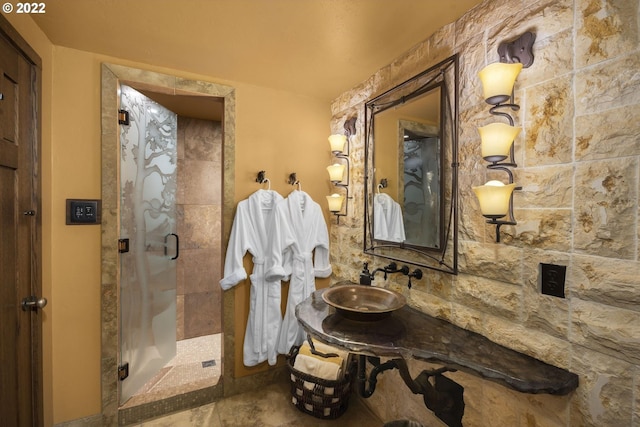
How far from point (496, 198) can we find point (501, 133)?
0.88ft

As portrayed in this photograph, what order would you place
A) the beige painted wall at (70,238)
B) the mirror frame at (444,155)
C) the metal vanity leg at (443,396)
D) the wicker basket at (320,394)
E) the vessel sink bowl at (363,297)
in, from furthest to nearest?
the wicker basket at (320,394) < the beige painted wall at (70,238) < the vessel sink bowl at (363,297) < the mirror frame at (444,155) < the metal vanity leg at (443,396)

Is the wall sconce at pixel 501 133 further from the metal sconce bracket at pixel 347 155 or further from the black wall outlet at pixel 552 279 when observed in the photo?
the metal sconce bracket at pixel 347 155

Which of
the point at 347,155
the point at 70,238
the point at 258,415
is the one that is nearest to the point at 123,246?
the point at 70,238

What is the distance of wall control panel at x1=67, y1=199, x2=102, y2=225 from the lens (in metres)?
1.87

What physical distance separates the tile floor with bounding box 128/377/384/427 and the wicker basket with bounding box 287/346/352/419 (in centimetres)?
6

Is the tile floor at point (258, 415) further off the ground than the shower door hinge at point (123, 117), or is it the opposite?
the shower door hinge at point (123, 117)

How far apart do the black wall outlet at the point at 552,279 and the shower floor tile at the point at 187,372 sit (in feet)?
7.70

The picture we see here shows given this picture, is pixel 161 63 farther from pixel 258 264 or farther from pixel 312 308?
pixel 312 308

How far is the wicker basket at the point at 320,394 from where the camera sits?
6.68ft

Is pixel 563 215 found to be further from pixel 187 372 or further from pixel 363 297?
pixel 187 372

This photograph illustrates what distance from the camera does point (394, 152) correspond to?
1.97 m

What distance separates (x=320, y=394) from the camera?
2.04m

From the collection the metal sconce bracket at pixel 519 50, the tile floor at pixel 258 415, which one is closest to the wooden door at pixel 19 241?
the tile floor at pixel 258 415

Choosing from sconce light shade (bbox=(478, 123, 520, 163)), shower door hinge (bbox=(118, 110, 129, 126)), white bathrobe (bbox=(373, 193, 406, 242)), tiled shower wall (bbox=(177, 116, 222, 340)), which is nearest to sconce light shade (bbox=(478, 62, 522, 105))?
sconce light shade (bbox=(478, 123, 520, 163))
